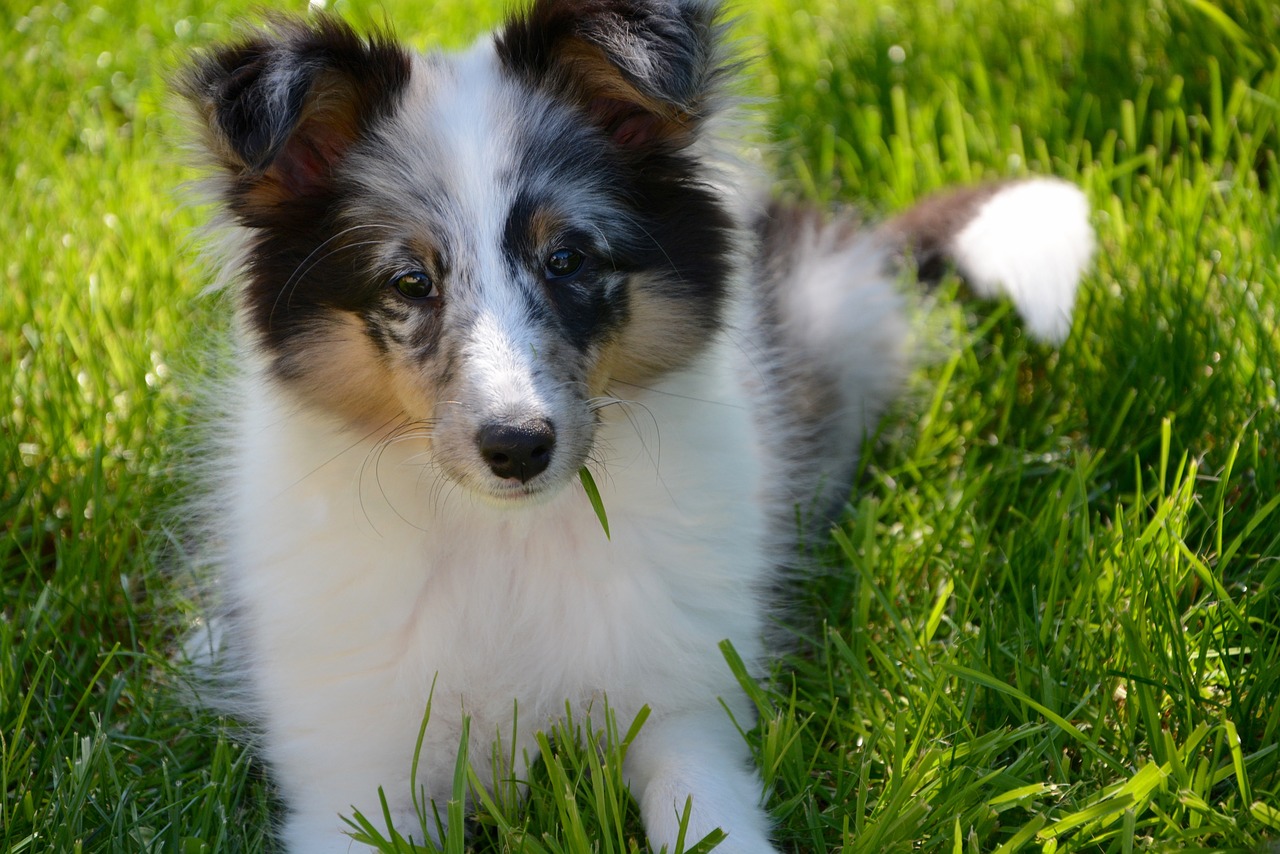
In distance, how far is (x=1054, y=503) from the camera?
2.89 metres

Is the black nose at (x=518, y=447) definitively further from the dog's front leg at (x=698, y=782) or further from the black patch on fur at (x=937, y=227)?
the black patch on fur at (x=937, y=227)

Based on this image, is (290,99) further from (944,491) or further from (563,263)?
(944,491)

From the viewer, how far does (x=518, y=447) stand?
6.91 feet

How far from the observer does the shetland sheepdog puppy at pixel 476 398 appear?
7.43ft

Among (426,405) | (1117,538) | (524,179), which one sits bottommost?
(1117,538)

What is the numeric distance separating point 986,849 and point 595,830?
666mm

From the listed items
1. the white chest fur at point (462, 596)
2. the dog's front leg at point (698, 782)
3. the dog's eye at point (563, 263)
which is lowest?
the dog's front leg at point (698, 782)

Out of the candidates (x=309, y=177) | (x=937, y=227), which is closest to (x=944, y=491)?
(x=937, y=227)

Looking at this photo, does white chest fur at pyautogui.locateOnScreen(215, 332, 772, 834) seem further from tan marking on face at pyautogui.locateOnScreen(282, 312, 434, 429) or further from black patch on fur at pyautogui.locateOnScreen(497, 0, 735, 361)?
black patch on fur at pyautogui.locateOnScreen(497, 0, 735, 361)

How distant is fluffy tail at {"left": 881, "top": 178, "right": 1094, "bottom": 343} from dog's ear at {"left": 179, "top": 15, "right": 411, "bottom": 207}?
1869 millimetres

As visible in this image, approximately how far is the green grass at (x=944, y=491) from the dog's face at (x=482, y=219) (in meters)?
0.35

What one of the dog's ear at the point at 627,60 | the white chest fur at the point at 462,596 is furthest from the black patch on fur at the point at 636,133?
the white chest fur at the point at 462,596

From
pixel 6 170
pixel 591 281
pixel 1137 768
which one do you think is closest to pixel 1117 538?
pixel 1137 768

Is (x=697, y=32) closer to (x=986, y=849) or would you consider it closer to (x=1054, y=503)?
(x=1054, y=503)
